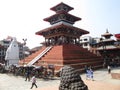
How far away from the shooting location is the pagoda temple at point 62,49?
24125 mm

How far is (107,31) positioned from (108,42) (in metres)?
4.55

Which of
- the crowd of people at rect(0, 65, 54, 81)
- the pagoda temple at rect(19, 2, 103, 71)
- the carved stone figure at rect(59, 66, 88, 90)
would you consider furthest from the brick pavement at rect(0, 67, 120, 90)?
the pagoda temple at rect(19, 2, 103, 71)

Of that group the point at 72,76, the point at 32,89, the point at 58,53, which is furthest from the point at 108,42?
the point at 72,76

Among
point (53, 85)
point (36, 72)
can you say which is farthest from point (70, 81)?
point (36, 72)

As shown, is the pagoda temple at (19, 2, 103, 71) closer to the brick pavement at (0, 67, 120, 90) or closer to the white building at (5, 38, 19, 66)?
the brick pavement at (0, 67, 120, 90)

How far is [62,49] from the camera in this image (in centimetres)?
2622

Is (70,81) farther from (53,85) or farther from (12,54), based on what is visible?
(12,54)

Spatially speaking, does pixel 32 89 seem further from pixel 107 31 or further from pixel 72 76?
pixel 107 31

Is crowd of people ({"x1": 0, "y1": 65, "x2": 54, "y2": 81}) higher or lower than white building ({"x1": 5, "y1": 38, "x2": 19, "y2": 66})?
lower

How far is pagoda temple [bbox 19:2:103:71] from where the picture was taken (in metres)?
24.1

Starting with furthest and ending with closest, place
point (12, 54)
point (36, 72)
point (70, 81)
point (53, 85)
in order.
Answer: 1. point (12, 54)
2. point (36, 72)
3. point (53, 85)
4. point (70, 81)

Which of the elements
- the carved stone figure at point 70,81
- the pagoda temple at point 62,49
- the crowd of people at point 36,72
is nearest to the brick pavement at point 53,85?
the crowd of people at point 36,72

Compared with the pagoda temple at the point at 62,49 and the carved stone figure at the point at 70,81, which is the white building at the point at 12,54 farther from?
the carved stone figure at the point at 70,81

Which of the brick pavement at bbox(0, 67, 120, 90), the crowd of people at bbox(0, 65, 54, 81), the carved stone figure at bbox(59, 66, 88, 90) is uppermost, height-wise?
the carved stone figure at bbox(59, 66, 88, 90)
